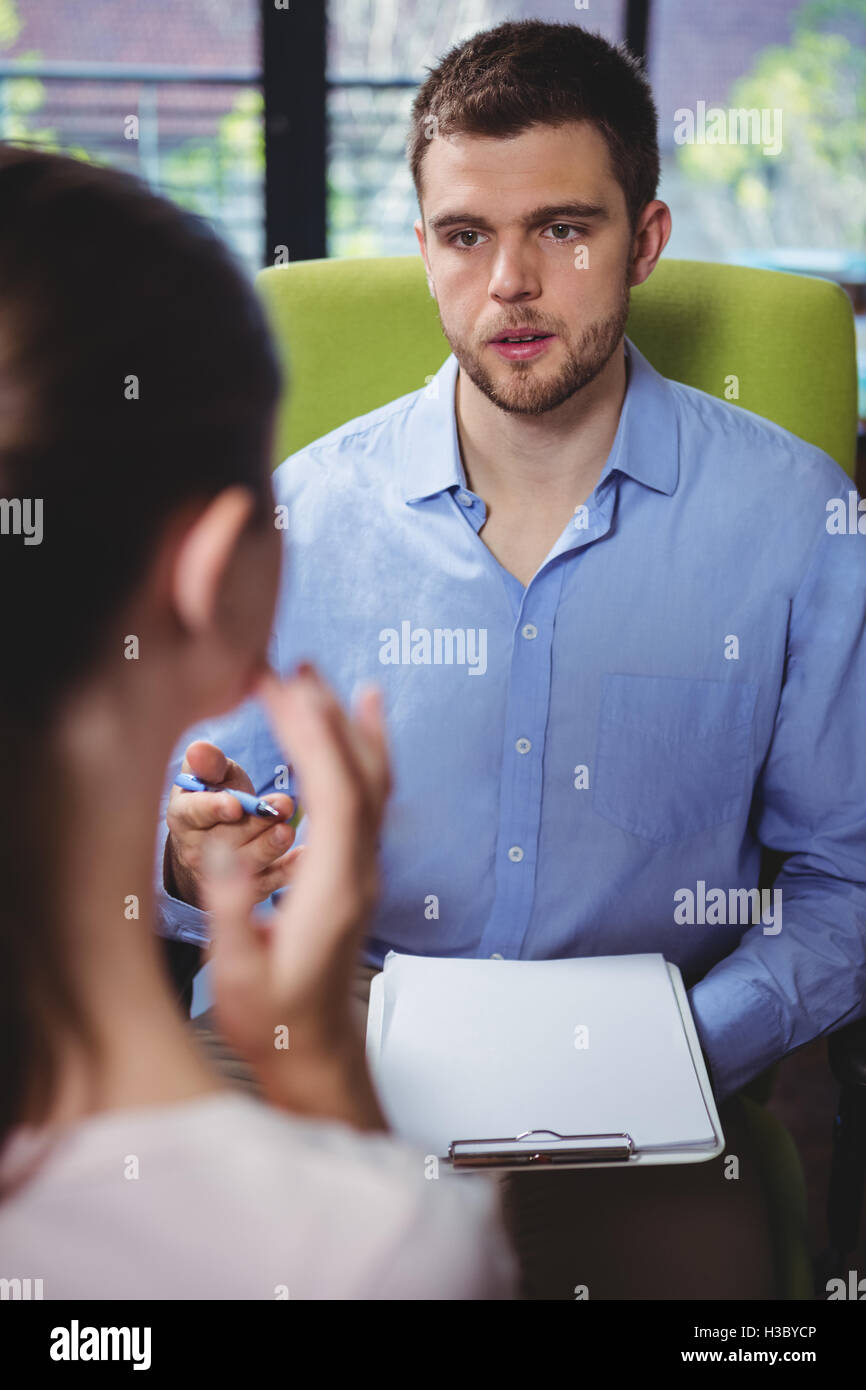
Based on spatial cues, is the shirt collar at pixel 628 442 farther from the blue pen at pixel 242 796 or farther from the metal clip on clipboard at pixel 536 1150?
the metal clip on clipboard at pixel 536 1150

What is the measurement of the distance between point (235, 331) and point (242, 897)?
14 cm

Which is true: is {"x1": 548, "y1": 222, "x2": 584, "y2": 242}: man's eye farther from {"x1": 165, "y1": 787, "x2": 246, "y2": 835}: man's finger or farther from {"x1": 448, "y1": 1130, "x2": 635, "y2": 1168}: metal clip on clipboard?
{"x1": 448, "y1": 1130, "x2": 635, "y2": 1168}: metal clip on clipboard

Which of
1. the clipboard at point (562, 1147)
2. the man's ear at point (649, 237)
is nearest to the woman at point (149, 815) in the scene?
the clipboard at point (562, 1147)

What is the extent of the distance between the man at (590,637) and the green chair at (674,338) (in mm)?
85

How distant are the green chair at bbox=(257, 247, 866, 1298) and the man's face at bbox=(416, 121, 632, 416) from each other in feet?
0.45

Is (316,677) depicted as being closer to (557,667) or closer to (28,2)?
(557,667)

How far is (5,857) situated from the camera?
291 millimetres

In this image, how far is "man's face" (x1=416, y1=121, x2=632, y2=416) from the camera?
0.79 metres

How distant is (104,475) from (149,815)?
8 centimetres

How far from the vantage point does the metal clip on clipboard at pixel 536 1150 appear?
0.55 meters

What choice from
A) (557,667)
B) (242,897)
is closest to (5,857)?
(242,897)

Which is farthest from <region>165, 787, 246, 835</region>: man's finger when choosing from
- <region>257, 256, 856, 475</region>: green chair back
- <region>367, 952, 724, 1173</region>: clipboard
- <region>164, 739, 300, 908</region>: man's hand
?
<region>257, 256, 856, 475</region>: green chair back
